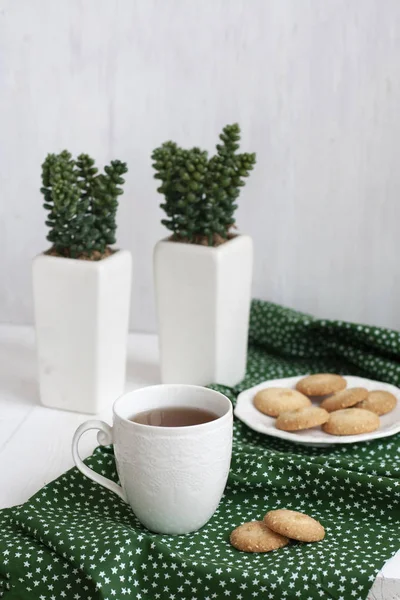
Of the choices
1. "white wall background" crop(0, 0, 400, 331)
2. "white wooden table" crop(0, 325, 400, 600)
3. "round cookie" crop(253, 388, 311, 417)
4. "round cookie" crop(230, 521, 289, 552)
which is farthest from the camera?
"white wall background" crop(0, 0, 400, 331)

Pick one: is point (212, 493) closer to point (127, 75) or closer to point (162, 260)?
point (162, 260)

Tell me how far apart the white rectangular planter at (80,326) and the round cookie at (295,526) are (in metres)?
0.32

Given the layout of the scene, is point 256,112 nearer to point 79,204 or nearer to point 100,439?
point 79,204

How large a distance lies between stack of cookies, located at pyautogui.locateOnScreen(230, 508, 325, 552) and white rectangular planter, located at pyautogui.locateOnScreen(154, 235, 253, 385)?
0.32 m

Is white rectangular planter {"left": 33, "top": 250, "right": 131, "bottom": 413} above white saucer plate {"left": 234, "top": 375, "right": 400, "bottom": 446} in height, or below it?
above

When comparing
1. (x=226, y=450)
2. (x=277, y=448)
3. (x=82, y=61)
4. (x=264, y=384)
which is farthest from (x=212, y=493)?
(x=82, y=61)

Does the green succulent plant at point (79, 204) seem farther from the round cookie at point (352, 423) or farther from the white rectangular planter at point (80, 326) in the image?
the round cookie at point (352, 423)

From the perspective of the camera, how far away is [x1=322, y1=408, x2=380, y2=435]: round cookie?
0.80 meters

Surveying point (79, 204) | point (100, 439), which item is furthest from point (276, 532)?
point (79, 204)

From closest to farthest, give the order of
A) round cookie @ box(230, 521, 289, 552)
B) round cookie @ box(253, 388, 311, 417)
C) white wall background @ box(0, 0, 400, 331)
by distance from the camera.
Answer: round cookie @ box(230, 521, 289, 552), round cookie @ box(253, 388, 311, 417), white wall background @ box(0, 0, 400, 331)

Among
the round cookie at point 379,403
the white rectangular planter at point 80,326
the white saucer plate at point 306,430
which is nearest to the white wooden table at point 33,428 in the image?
the white rectangular planter at point 80,326

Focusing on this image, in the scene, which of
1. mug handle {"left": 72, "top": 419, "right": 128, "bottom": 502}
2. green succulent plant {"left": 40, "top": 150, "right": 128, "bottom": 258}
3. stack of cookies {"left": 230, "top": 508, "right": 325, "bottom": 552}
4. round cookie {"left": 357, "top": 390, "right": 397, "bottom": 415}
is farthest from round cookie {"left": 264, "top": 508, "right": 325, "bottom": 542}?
green succulent plant {"left": 40, "top": 150, "right": 128, "bottom": 258}

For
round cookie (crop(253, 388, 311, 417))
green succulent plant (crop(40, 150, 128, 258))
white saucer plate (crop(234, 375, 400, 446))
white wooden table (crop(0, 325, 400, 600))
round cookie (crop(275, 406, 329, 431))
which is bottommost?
white wooden table (crop(0, 325, 400, 600))

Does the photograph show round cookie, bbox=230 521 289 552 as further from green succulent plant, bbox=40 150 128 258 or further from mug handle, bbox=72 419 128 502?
green succulent plant, bbox=40 150 128 258
